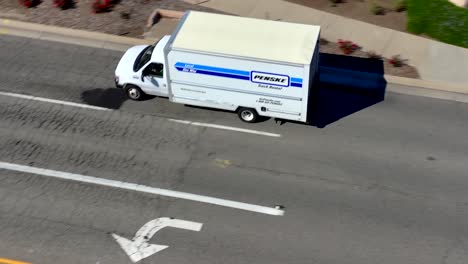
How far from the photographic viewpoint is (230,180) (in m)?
16.6

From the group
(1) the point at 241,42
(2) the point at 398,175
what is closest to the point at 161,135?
(1) the point at 241,42

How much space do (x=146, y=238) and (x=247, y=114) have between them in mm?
5688

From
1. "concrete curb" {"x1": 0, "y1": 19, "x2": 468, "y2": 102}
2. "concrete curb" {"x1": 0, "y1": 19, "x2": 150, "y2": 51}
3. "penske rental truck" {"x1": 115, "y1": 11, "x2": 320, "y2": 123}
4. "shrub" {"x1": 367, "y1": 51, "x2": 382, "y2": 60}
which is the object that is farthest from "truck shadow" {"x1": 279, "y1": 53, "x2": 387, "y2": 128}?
"concrete curb" {"x1": 0, "y1": 19, "x2": 150, "y2": 51}

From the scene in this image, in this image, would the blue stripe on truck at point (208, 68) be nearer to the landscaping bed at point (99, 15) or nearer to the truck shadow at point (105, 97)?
the truck shadow at point (105, 97)

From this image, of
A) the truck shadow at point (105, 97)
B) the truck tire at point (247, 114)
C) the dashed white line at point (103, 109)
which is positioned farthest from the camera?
the truck shadow at point (105, 97)

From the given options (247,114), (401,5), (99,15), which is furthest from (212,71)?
(401,5)

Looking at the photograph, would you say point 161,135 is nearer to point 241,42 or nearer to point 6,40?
point 241,42

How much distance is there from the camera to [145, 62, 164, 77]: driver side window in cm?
1888

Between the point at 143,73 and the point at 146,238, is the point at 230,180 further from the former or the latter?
the point at 143,73

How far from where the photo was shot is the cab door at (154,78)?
18891 mm

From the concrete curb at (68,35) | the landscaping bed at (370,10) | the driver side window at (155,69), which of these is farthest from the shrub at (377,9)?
the driver side window at (155,69)

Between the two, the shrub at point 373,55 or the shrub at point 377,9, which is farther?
the shrub at point 377,9

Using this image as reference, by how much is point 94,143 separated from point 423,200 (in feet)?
33.3

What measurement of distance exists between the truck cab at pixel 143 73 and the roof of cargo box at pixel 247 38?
1437mm
